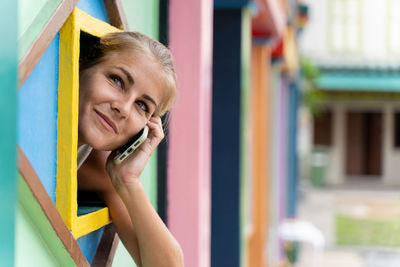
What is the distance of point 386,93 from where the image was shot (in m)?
18.1

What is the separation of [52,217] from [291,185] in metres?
7.35

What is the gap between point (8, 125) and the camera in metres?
0.52

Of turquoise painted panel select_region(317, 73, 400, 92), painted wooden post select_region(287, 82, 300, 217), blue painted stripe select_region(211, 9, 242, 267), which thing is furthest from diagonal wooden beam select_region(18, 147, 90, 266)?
turquoise painted panel select_region(317, 73, 400, 92)

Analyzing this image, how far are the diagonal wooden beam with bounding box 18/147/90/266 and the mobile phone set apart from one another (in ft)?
0.57

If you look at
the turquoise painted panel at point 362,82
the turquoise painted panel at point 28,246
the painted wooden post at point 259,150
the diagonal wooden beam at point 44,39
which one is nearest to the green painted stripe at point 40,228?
the turquoise painted panel at point 28,246

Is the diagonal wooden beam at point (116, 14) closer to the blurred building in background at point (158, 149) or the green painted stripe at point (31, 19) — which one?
the blurred building in background at point (158, 149)

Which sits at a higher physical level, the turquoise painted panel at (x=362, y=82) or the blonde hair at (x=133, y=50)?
the turquoise painted panel at (x=362, y=82)

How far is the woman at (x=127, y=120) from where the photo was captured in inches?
37.3

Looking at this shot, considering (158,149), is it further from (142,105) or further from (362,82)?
(362,82)

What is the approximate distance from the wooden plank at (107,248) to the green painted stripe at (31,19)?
1.54ft

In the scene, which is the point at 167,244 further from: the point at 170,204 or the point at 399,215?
the point at 399,215

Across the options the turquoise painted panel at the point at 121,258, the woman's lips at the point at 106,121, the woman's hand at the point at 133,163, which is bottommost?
the turquoise painted panel at the point at 121,258

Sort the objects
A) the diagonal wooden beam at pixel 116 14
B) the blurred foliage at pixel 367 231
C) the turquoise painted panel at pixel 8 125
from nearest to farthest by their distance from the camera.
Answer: the turquoise painted panel at pixel 8 125 < the diagonal wooden beam at pixel 116 14 < the blurred foliage at pixel 367 231

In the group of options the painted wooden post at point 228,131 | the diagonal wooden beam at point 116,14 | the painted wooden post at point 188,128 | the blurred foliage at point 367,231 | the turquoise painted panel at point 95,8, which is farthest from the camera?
the blurred foliage at point 367,231
